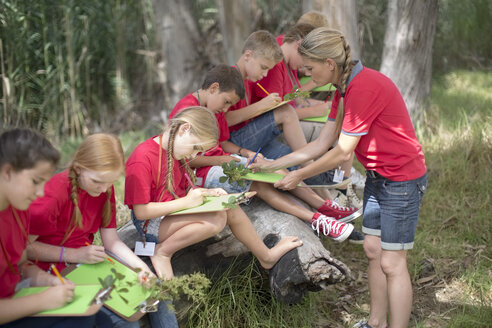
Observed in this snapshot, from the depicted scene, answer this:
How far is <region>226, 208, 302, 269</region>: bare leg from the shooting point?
2834 mm

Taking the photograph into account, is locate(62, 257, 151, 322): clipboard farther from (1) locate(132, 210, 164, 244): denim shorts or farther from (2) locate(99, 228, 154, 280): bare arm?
(1) locate(132, 210, 164, 244): denim shorts

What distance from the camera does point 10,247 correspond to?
2.03 m

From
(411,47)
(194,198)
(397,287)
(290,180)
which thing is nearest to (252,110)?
(290,180)

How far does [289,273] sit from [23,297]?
1414mm

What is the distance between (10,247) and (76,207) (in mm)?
369

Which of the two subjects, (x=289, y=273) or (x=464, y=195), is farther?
(x=464, y=195)

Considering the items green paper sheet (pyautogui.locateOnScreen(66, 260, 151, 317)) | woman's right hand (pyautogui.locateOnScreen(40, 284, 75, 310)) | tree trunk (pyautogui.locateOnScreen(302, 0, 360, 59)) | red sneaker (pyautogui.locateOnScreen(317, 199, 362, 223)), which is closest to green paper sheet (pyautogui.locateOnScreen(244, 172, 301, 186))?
red sneaker (pyautogui.locateOnScreen(317, 199, 362, 223))

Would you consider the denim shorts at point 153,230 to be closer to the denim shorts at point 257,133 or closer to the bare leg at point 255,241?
the bare leg at point 255,241

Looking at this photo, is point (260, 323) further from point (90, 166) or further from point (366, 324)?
point (90, 166)

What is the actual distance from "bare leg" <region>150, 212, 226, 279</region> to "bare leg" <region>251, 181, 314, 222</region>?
72 cm

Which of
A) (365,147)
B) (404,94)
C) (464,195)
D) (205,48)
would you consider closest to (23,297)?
(365,147)

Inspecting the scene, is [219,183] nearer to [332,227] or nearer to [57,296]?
[332,227]

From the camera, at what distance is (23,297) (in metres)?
1.96

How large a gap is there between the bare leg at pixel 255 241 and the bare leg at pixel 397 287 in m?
0.51
